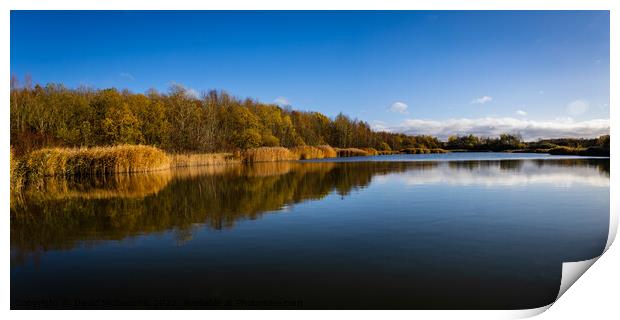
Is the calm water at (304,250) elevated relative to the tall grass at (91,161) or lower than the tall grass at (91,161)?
lower

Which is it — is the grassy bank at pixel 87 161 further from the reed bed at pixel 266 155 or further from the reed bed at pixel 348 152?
the reed bed at pixel 348 152

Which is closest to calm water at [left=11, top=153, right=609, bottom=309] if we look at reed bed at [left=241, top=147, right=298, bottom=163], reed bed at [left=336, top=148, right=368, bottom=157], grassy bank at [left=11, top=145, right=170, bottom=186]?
grassy bank at [left=11, top=145, right=170, bottom=186]

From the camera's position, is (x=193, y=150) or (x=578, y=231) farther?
(x=193, y=150)

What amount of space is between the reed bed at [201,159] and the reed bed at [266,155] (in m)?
1.55

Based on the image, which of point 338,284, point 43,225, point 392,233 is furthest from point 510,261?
point 43,225

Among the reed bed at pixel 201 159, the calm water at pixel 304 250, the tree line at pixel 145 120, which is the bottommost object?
the calm water at pixel 304 250

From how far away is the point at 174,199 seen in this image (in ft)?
45.9

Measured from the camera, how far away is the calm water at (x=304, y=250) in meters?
5.51

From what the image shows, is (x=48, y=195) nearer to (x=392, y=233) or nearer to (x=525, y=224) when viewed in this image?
(x=392, y=233)

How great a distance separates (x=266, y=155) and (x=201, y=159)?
10.2 metres

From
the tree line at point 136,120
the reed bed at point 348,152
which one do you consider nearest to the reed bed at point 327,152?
the reed bed at point 348,152

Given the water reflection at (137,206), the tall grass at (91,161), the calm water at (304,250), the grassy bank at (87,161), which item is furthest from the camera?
the tall grass at (91,161)
